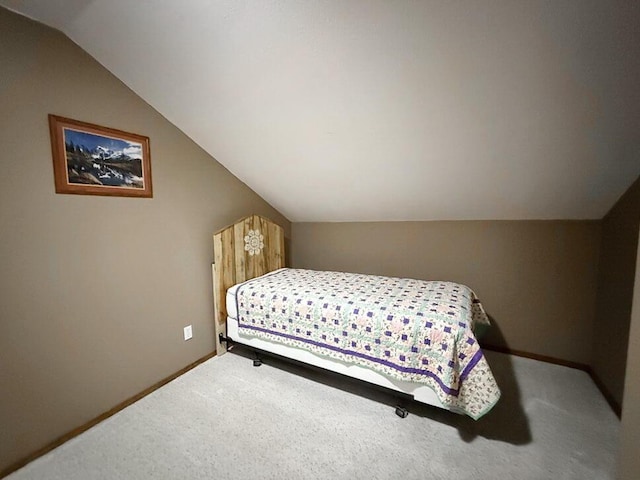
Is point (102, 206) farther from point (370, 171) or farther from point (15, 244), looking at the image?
point (370, 171)

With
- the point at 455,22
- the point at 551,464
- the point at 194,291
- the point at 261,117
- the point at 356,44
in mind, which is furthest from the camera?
the point at 194,291

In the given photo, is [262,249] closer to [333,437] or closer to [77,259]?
[77,259]

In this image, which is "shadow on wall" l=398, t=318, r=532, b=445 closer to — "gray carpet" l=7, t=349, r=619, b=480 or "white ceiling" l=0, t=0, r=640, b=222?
"gray carpet" l=7, t=349, r=619, b=480

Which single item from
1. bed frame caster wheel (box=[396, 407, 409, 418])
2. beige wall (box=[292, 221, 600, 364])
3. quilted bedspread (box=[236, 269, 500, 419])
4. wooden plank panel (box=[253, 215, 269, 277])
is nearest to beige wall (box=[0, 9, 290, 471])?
wooden plank panel (box=[253, 215, 269, 277])

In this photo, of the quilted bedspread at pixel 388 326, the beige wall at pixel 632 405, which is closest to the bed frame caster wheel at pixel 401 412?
the quilted bedspread at pixel 388 326

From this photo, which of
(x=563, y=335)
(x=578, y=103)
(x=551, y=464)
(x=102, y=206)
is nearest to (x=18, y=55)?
(x=102, y=206)

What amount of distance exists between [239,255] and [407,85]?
1.95 meters

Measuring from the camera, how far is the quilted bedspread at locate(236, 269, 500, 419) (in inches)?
63.7

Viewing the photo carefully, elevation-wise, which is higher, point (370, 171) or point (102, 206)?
point (370, 171)

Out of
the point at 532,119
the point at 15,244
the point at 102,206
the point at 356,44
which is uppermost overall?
the point at 356,44

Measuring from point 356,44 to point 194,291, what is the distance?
2.16 metres

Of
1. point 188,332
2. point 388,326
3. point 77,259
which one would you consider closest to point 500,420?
point 388,326

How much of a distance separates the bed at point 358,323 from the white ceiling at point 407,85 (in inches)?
34.8

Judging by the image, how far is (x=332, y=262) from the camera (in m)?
3.40
